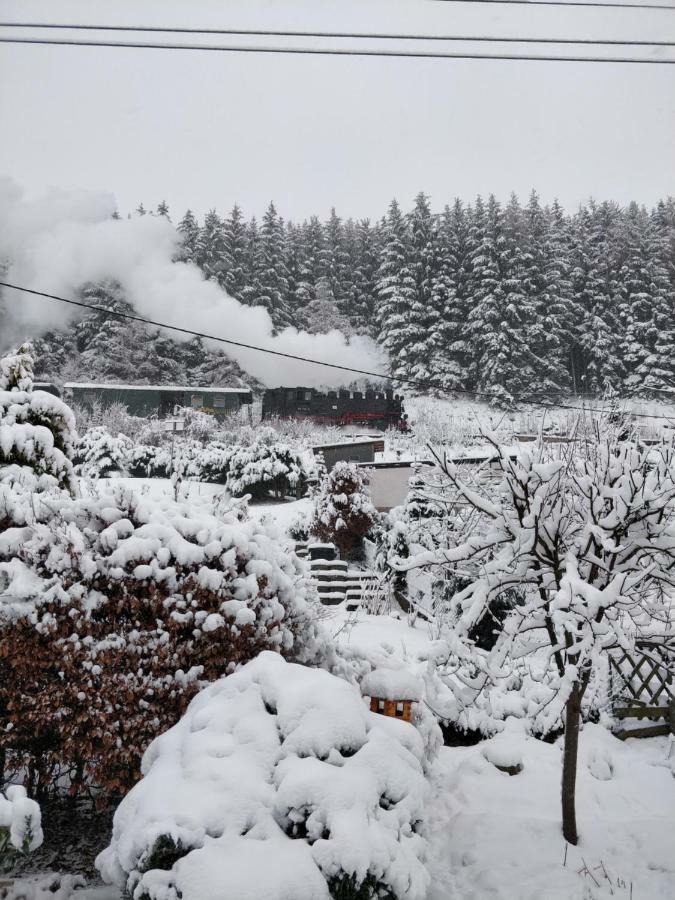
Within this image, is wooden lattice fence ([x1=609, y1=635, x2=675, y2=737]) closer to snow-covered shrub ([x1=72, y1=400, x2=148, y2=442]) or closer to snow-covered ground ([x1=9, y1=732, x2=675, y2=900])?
snow-covered ground ([x1=9, y1=732, x2=675, y2=900])

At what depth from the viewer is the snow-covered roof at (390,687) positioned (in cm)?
371

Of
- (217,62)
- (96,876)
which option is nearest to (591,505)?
(96,876)

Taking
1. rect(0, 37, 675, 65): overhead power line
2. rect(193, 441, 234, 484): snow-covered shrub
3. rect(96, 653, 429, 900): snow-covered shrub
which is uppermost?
rect(0, 37, 675, 65): overhead power line

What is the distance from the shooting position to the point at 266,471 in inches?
634

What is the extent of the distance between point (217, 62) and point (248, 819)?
497 inches

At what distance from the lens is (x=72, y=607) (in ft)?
10.0

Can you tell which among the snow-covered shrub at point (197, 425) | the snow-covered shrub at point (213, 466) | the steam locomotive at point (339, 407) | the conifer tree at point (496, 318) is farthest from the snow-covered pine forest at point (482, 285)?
the snow-covered shrub at point (213, 466)

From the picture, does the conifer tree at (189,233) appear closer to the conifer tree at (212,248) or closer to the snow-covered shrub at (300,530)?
the conifer tree at (212,248)

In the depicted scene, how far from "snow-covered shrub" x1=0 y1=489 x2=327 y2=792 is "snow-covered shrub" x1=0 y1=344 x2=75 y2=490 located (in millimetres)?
2903

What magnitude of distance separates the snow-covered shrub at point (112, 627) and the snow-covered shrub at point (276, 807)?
0.65 meters

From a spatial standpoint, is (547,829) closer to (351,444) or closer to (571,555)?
(571,555)

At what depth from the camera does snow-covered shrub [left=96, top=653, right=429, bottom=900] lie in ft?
5.65

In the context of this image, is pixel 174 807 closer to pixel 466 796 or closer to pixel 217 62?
pixel 466 796

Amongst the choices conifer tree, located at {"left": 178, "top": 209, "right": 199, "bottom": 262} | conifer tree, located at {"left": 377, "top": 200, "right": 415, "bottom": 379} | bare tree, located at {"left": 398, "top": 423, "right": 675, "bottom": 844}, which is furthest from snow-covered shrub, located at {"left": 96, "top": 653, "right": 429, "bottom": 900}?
conifer tree, located at {"left": 178, "top": 209, "right": 199, "bottom": 262}
